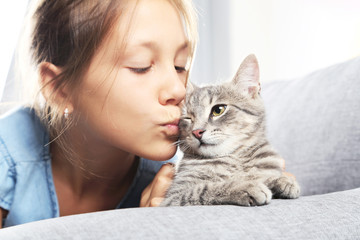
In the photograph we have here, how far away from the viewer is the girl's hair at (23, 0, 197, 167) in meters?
0.99

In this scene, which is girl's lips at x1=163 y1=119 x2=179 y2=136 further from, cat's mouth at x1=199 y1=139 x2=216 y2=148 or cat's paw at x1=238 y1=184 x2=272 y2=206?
cat's paw at x1=238 y1=184 x2=272 y2=206

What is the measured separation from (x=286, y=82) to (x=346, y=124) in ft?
1.76

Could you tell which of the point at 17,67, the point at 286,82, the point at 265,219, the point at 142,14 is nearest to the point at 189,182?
the point at 265,219

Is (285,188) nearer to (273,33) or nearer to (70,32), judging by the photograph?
(70,32)

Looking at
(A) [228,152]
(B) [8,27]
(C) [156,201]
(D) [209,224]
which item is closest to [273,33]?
(B) [8,27]

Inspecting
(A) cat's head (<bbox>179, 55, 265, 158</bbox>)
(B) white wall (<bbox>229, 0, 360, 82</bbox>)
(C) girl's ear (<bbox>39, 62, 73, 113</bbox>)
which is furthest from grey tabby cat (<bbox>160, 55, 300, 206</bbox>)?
(B) white wall (<bbox>229, 0, 360, 82</bbox>)

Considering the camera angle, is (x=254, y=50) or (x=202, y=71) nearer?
(x=254, y=50)

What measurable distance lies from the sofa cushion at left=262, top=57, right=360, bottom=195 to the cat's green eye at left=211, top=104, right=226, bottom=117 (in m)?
0.40

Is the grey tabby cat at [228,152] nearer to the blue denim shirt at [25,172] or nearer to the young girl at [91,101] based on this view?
the young girl at [91,101]

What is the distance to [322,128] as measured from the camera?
1231mm

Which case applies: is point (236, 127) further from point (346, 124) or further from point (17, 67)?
point (17, 67)

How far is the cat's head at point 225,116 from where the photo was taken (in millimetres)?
998

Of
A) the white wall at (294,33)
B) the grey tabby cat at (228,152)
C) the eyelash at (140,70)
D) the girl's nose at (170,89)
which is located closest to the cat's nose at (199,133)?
the grey tabby cat at (228,152)

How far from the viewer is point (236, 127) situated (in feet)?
3.38
